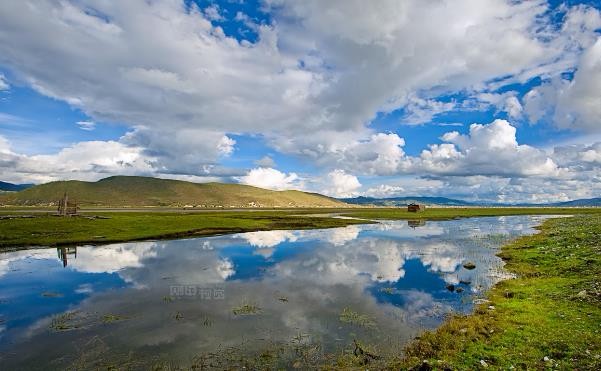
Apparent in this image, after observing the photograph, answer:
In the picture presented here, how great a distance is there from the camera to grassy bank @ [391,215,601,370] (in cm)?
1427

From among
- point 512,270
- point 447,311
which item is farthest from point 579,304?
point 512,270

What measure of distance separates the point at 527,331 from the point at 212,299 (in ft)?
67.0

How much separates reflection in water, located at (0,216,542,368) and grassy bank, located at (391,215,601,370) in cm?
196

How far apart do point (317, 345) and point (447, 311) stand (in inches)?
422

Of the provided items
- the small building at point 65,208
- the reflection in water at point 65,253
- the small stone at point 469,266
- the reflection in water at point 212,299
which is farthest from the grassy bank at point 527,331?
the small building at point 65,208

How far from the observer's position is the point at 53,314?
904 inches

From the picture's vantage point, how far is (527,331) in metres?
17.5

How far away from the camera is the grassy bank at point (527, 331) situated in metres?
14.3

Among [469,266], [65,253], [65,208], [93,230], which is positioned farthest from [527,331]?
[65,208]

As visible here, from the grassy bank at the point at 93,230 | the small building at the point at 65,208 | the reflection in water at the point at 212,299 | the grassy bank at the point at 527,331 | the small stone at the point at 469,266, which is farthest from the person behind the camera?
the small building at the point at 65,208

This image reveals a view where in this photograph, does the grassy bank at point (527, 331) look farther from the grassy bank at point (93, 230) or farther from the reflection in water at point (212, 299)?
the grassy bank at point (93, 230)

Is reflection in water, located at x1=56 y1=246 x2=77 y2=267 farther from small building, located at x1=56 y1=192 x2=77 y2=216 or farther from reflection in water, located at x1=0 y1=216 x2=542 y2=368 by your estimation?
small building, located at x1=56 y1=192 x2=77 y2=216

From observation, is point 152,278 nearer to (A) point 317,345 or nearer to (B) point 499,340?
(A) point 317,345

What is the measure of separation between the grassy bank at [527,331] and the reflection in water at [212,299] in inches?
77.2
